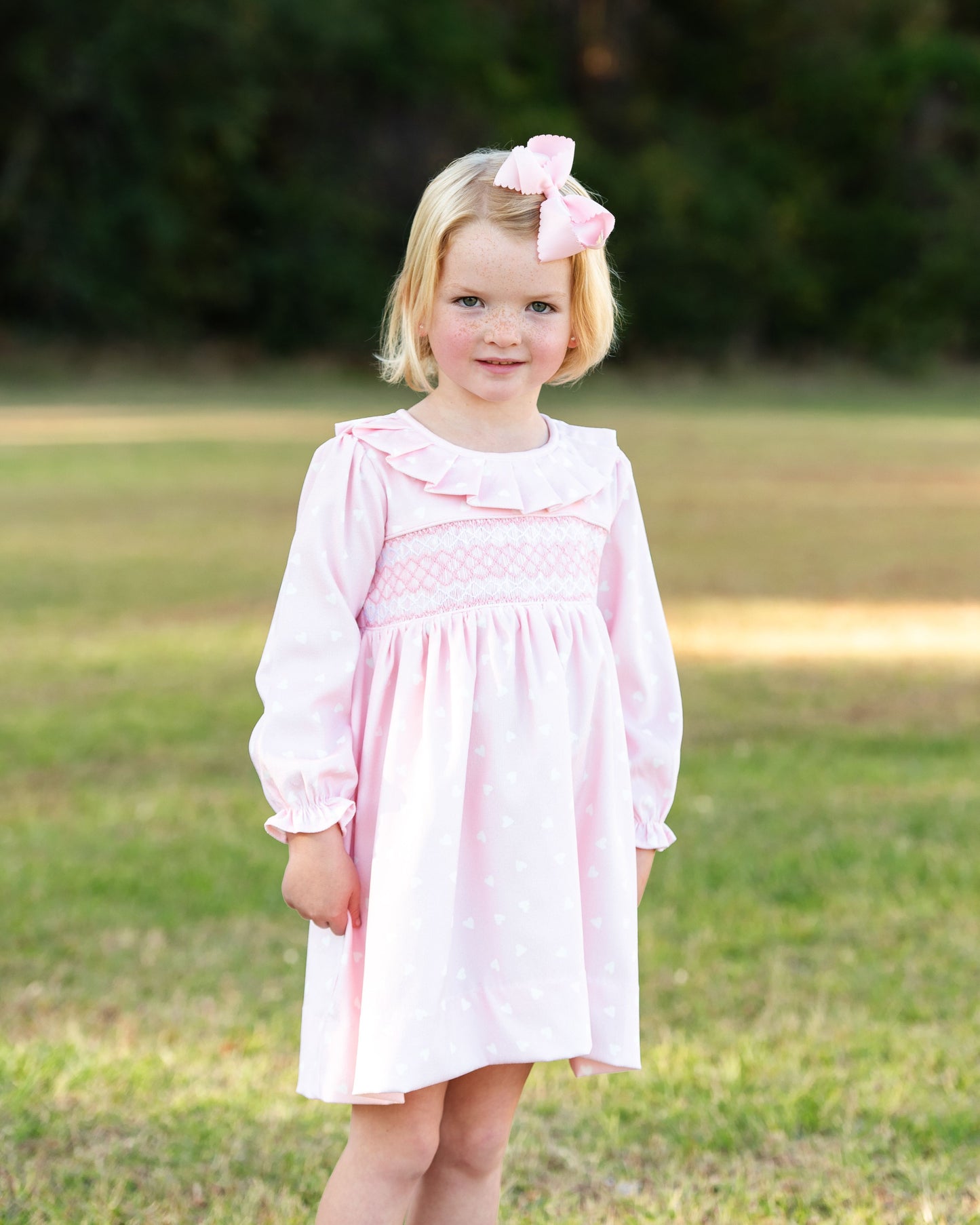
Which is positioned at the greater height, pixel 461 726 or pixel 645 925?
pixel 461 726

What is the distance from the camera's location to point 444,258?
6.97 ft

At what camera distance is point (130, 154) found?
1329 inches

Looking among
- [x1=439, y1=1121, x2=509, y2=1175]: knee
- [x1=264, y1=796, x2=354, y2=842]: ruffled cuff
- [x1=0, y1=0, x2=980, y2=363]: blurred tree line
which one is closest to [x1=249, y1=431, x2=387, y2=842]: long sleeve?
[x1=264, y1=796, x2=354, y2=842]: ruffled cuff

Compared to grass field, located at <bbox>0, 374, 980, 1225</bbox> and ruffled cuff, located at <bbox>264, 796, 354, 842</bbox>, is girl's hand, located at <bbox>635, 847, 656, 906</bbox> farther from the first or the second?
grass field, located at <bbox>0, 374, 980, 1225</bbox>

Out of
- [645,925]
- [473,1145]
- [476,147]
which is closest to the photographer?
[473,1145]

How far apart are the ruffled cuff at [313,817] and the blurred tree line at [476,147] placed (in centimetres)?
3167

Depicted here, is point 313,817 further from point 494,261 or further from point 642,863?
point 494,261

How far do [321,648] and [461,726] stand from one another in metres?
0.20

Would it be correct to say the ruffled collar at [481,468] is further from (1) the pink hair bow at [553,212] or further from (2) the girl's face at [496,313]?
(1) the pink hair bow at [553,212]

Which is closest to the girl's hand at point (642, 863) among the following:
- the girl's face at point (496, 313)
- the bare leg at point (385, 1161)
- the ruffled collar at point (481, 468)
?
the bare leg at point (385, 1161)

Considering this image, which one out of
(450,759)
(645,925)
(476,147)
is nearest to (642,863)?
(450,759)

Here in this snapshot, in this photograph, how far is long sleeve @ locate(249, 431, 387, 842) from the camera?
202cm

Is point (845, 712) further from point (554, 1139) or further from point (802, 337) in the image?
point (802, 337)

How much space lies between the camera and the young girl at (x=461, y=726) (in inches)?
79.7
